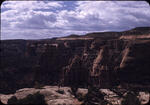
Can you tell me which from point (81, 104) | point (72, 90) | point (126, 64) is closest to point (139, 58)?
point (126, 64)

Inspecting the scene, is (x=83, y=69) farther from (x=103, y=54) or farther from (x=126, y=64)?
(x=126, y=64)

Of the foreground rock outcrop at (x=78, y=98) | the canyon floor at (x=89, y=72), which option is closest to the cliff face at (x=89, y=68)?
the canyon floor at (x=89, y=72)

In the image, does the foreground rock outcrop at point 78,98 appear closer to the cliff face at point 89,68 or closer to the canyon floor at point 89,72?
the canyon floor at point 89,72

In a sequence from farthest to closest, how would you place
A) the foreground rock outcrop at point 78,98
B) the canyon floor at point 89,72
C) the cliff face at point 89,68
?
the cliff face at point 89,68
the canyon floor at point 89,72
the foreground rock outcrop at point 78,98

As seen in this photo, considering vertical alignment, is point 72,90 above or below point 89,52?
below

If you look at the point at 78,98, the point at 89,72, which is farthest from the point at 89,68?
the point at 78,98

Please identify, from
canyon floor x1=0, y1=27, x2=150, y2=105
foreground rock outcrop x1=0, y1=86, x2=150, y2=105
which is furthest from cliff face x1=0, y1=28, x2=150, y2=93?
foreground rock outcrop x1=0, y1=86, x2=150, y2=105

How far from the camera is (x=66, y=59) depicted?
54.2 metres

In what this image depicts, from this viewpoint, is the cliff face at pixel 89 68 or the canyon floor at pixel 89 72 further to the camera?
the cliff face at pixel 89 68

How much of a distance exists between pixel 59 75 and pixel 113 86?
Answer: 11.7 meters

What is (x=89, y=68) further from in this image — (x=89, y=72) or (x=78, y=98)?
(x=78, y=98)

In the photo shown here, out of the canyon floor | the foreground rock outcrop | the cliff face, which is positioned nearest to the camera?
the foreground rock outcrop

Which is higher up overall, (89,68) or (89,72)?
(89,68)

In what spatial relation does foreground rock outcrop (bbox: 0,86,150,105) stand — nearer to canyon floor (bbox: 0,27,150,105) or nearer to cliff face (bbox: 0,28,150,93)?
canyon floor (bbox: 0,27,150,105)
